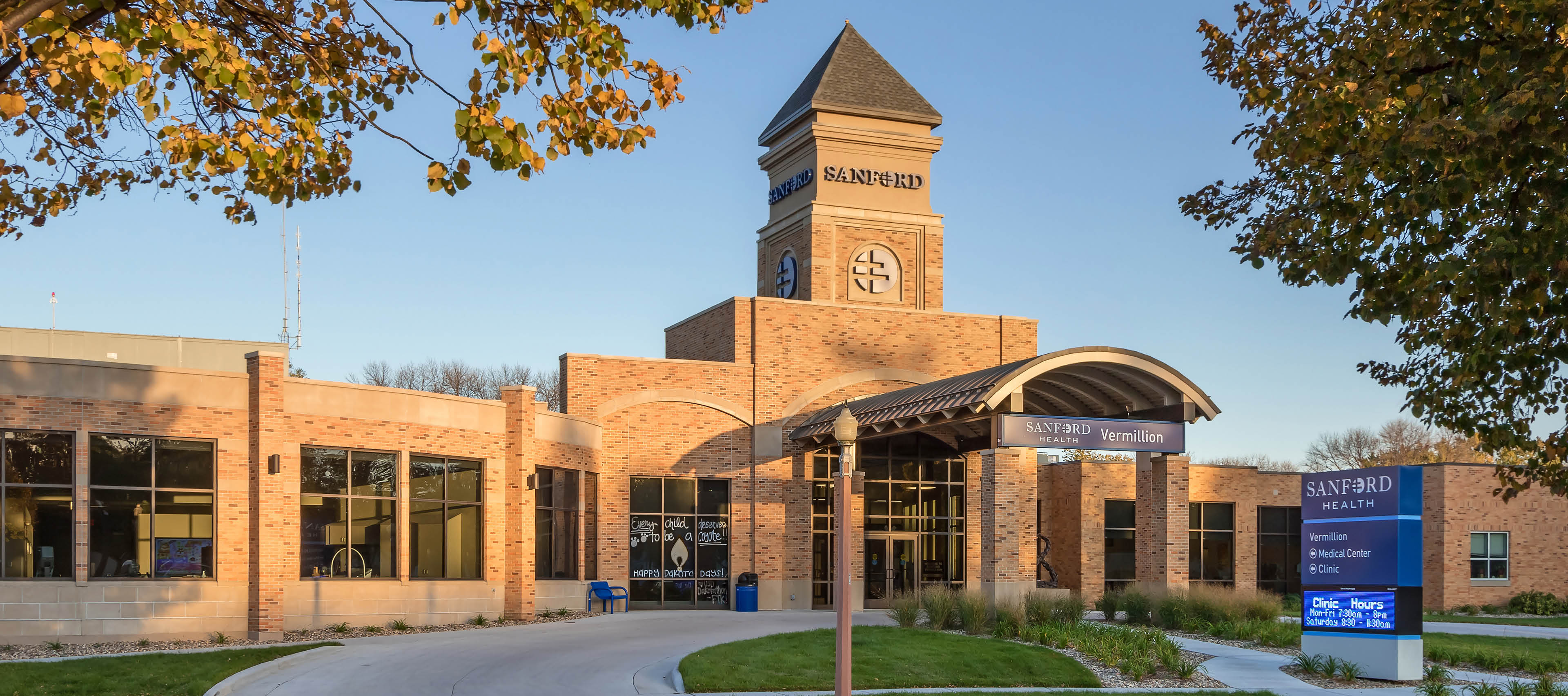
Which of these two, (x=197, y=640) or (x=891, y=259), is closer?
(x=197, y=640)

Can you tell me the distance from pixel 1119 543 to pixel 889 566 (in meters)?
9.33

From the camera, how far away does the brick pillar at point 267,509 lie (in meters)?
23.5

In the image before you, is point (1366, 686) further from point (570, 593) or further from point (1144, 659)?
point (570, 593)

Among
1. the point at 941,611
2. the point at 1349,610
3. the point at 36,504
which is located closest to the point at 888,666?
the point at 941,611

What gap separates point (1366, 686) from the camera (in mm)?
19000

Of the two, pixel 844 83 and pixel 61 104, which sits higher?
pixel 844 83

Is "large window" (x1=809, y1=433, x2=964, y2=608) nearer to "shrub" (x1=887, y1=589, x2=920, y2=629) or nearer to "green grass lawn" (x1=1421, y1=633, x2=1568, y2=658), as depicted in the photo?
"shrub" (x1=887, y1=589, x2=920, y2=629)

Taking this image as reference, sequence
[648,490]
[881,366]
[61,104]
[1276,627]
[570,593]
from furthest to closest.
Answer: [881,366]
[648,490]
[570,593]
[1276,627]
[61,104]

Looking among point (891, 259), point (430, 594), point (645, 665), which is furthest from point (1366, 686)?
point (891, 259)

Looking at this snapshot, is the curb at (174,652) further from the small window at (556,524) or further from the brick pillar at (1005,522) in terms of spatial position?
the brick pillar at (1005,522)

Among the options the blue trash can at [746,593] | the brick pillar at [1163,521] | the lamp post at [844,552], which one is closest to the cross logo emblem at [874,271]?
the blue trash can at [746,593]

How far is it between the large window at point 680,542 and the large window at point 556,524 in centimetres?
210

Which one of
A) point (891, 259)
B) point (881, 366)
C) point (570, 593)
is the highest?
point (891, 259)

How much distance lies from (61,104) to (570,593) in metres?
21.0
